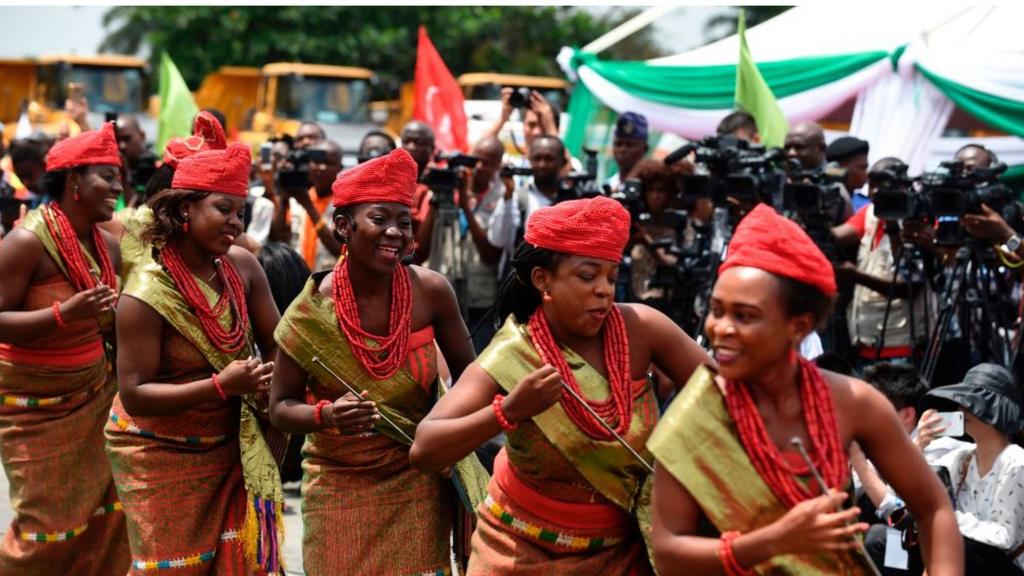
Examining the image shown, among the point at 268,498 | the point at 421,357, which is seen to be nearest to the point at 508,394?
the point at 421,357

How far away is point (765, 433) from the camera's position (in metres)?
3.16

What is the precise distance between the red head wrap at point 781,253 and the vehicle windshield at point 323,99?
20.9 meters

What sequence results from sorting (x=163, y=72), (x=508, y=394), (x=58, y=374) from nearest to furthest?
(x=508, y=394)
(x=58, y=374)
(x=163, y=72)

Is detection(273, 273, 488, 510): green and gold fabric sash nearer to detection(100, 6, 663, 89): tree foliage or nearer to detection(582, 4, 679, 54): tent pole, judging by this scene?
detection(582, 4, 679, 54): tent pole

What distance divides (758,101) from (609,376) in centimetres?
620

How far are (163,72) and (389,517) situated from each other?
8.70 meters

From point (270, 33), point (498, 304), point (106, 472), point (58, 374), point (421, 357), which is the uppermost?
point (498, 304)

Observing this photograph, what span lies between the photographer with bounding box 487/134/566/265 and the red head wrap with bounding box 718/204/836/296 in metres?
5.18

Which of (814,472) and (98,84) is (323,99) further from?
(814,472)

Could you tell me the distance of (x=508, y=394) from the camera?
375 centimetres

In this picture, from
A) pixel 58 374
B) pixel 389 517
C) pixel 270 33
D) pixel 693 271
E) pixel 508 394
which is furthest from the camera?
pixel 270 33

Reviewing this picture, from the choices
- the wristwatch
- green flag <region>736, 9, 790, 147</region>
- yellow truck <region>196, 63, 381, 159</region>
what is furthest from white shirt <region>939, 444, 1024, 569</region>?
yellow truck <region>196, 63, 381, 159</region>

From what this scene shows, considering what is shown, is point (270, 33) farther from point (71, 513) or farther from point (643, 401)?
point (643, 401)

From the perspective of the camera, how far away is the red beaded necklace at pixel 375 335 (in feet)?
15.3
